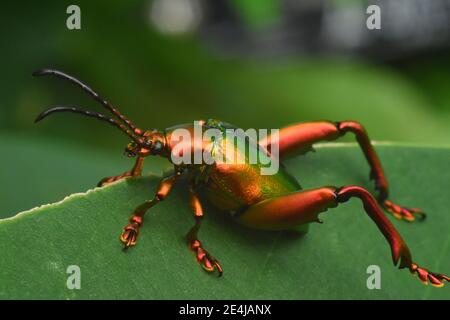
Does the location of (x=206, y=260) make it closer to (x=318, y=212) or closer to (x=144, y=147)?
(x=318, y=212)

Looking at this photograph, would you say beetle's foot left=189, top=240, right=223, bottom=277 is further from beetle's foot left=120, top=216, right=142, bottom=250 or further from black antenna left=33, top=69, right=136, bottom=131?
black antenna left=33, top=69, right=136, bottom=131

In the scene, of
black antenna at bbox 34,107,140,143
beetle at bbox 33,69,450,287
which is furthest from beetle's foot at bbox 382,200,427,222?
black antenna at bbox 34,107,140,143

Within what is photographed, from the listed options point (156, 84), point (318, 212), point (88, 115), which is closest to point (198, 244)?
point (318, 212)

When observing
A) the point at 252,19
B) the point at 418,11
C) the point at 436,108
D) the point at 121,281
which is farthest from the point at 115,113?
the point at 418,11

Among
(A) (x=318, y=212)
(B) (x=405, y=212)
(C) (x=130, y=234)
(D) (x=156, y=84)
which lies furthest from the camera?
(D) (x=156, y=84)

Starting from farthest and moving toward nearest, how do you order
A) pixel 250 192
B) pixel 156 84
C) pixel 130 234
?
1. pixel 156 84
2. pixel 250 192
3. pixel 130 234

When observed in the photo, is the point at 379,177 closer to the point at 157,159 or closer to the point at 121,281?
the point at 121,281
